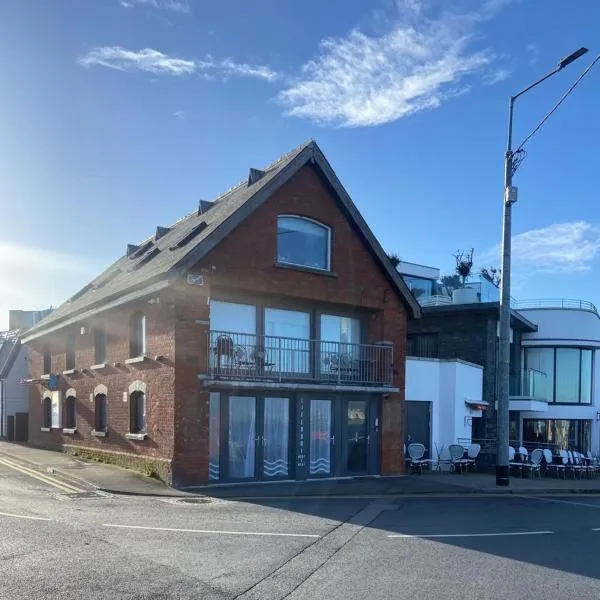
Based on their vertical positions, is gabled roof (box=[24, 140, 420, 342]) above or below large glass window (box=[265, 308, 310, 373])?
above

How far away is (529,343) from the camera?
30.7 metres

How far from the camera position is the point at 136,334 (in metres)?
19.0

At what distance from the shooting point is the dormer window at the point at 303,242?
18.8 m

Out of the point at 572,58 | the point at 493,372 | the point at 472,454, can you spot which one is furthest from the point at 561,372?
the point at 572,58

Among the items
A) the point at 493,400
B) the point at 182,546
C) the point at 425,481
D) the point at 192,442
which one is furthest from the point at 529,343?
the point at 182,546

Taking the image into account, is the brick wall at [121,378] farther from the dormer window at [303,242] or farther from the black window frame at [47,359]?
the dormer window at [303,242]

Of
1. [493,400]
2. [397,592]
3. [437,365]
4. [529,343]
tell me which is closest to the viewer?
[397,592]

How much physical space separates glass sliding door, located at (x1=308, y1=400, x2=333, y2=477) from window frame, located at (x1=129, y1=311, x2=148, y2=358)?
4.80 meters

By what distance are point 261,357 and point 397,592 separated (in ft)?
35.9

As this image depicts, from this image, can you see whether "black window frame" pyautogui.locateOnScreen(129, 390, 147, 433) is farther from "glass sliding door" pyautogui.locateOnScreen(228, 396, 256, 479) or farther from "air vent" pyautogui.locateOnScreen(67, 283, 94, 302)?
"air vent" pyautogui.locateOnScreen(67, 283, 94, 302)

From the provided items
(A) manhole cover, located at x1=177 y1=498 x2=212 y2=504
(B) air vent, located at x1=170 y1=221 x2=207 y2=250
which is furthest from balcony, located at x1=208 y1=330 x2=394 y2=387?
(A) manhole cover, located at x1=177 y1=498 x2=212 y2=504

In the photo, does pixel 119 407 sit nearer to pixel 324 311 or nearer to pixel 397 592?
pixel 324 311

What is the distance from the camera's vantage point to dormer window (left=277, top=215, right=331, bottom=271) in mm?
18750

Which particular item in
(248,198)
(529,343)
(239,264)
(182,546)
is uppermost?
(248,198)
